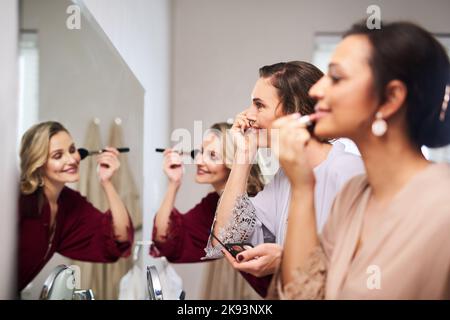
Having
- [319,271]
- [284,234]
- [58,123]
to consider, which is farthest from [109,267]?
[319,271]

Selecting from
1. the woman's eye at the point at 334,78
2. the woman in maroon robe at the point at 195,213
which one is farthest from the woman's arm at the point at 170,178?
the woman's eye at the point at 334,78

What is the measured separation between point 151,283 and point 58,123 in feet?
1.46

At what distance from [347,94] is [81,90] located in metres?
0.68

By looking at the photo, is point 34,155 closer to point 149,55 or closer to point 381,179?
point 149,55

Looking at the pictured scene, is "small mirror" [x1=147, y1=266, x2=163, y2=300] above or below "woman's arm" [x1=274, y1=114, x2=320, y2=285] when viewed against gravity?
below

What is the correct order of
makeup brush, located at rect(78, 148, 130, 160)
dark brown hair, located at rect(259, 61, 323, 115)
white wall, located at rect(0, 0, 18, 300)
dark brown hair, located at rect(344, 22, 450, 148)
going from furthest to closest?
makeup brush, located at rect(78, 148, 130, 160), white wall, located at rect(0, 0, 18, 300), dark brown hair, located at rect(259, 61, 323, 115), dark brown hair, located at rect(344, 22, 450, 148)

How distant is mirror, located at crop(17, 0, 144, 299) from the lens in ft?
4.53

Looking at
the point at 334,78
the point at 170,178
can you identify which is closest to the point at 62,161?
the point at 170,178

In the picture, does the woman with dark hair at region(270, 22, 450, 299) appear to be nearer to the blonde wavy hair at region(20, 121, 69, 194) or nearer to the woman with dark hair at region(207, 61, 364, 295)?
the woman with dark hair at region(207, 61, 364, 295)

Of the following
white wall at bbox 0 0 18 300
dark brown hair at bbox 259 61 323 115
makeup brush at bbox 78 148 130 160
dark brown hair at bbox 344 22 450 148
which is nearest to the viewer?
dark brown hair at bbox 344 22 450 148

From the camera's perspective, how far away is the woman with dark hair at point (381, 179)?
1.06 metres

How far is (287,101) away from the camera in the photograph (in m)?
1.23

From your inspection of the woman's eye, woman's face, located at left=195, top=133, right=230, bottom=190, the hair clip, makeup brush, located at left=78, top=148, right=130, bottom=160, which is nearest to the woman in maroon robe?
woman's face, located at left=195, top=133, right=230, bottom=190

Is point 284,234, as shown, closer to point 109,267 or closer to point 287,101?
point 287,101
